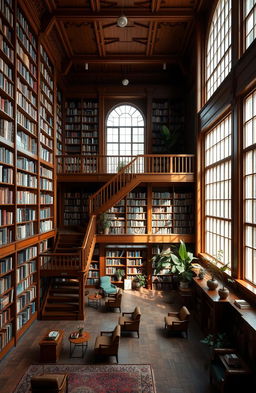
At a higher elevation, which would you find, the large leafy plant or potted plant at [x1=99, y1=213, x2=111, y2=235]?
potted plant at [x1=99, y1=213, x2=111, y2=235]

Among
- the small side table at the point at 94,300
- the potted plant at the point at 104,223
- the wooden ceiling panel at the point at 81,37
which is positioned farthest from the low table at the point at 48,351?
the wooden ceiling panel at the point at 81,37

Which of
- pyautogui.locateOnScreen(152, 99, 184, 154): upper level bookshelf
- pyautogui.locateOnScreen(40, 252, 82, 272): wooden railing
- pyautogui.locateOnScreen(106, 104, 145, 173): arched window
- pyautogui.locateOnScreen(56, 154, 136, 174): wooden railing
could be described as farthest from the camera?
pyautogui.locateOnScreen(106, 104, 145, 173): arched window

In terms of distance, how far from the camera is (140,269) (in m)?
10.3

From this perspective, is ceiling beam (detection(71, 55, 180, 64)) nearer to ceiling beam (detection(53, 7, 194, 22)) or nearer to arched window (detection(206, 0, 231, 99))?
ceiling beam (detection(53, 7, 194, 22))

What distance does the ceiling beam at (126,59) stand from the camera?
1034 centimetres

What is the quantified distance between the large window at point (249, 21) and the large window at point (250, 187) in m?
1.12

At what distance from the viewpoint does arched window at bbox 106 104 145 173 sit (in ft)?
37.6

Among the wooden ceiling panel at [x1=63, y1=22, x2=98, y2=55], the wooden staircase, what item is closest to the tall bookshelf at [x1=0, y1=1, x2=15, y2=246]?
the wooden staircase

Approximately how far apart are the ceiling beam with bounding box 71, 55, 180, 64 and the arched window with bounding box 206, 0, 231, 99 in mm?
2353

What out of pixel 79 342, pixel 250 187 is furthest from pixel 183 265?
pixel 79 342

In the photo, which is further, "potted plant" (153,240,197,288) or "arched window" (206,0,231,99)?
"potted plant" (153,240,197,288)

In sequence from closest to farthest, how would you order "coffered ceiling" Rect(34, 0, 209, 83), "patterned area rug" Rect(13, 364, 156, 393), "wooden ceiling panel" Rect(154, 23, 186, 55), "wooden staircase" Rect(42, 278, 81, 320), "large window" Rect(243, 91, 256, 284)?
"patterned area rug" Rect(13, 364, 156, 393), "large window" Rect(243, 91, 256, 284), "wooden staircase" Rect(42, 278, 81, 320), "coffered ceiling" Rect(34, 0, 209, 83), "wooden ceiling panel" Rect(154, 23, 186, 55)

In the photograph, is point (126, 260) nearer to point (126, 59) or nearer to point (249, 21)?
point (126, 59)

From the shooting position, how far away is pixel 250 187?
212 inches
